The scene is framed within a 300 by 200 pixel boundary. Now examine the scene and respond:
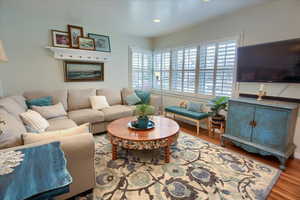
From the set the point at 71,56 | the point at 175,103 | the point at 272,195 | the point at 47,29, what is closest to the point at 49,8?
the point at 47,29

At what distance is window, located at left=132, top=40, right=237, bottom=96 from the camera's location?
336 centimetres

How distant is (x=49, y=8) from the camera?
2.90 meters

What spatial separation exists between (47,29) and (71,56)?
703 mm

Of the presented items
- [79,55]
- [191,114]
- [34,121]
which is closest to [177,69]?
[191,114]

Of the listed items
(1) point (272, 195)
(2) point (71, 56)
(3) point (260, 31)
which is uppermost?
(3) point (260, 31)

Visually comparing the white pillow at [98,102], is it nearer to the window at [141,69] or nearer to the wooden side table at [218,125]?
the window at [141,69]

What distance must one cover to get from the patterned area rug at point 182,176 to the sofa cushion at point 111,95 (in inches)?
62.0

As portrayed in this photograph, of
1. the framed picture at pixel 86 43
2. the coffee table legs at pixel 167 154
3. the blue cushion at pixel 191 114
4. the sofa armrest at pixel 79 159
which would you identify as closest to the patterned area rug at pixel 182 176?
the coffee table legs at pixel 167 154

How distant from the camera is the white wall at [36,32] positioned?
2.87 meters

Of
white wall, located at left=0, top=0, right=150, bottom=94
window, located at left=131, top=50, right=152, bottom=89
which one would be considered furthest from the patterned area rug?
window, located at left=131, top=50, right=152, bottom=89

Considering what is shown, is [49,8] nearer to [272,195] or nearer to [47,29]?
[47,29]

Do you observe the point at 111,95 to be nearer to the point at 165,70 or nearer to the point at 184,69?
the point at 165,70

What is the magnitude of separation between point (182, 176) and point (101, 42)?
3696 mm

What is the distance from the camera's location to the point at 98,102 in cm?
371
